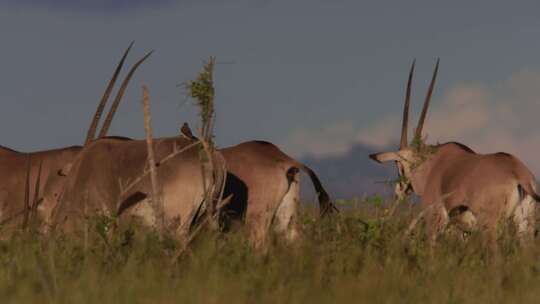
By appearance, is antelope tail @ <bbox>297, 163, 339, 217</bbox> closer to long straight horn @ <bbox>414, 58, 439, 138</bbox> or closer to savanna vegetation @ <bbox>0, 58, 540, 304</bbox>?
savanna vegetation @ <bbox>0, 58, 540, 304</bbox>

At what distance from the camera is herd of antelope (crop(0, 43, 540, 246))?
897 cm

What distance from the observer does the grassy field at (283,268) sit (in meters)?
5.81

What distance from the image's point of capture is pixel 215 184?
27.9 ft

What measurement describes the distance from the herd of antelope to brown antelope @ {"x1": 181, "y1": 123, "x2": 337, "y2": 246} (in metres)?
0.01

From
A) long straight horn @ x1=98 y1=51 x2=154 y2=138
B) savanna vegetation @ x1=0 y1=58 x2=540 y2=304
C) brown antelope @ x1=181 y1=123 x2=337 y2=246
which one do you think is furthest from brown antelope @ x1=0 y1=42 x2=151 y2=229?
savanna vegetation @ x1=0 y1=58 x2=540 y2=304

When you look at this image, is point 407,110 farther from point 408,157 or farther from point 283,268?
point 283,268

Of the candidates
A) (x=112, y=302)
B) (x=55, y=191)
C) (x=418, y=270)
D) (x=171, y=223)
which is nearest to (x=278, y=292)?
(x=112, y=302)

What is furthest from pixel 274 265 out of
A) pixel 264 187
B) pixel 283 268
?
pixel 264 187

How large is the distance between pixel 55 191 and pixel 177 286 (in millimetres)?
6154

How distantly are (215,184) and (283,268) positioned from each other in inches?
80.3

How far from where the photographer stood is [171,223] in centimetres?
891

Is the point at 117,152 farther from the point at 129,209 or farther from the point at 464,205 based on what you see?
the point at 464,205

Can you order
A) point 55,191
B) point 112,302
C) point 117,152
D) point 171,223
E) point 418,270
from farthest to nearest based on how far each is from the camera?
point 55,191, point 117,152, point 171,223, point 418,270, point 112,302

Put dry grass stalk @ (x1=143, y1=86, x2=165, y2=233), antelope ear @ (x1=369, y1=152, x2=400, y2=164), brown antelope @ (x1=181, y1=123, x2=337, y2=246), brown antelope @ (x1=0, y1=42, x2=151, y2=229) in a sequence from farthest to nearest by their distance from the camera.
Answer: antelope ear @ (x1=369, y1=152, x2=400, y2=164) < brown antelope @ (x1=0, y1=42, x2=151, y2=229) < brown antelope @ (x1=181, y1=123, x2=337, y2=246) < dry grass stalk @ (x1=143, y1=86, x2=165, y2=233)
